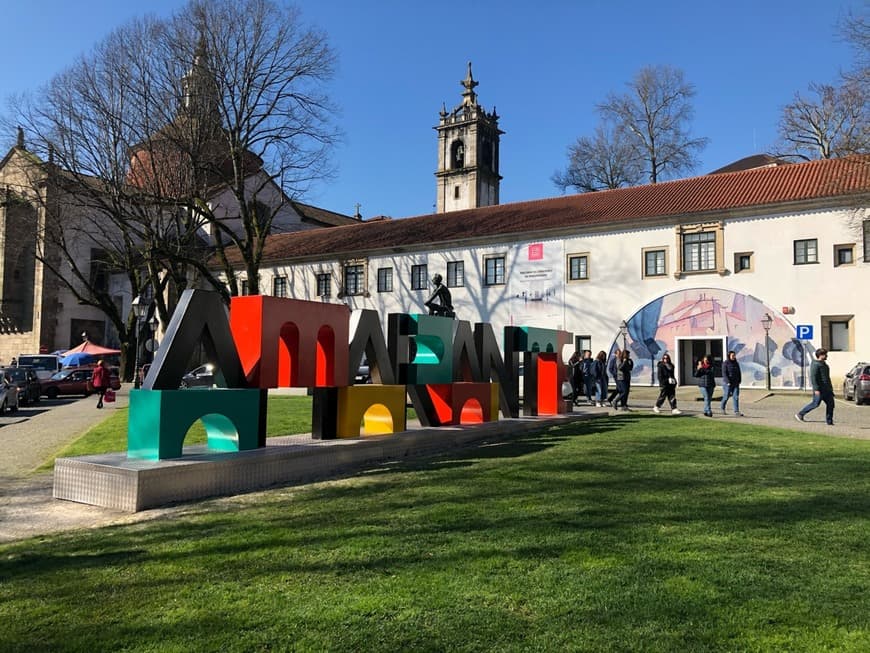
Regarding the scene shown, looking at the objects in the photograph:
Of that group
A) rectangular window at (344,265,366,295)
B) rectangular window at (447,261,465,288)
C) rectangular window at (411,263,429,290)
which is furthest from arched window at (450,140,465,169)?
rectangular window at (447,261,465,288)

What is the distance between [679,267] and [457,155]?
43.9m

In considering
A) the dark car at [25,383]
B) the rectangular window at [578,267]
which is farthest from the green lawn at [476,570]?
the rectangular window at [578,267]

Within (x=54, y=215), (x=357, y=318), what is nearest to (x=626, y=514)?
(x=357, y=318)

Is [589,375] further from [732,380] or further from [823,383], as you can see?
[823,383]

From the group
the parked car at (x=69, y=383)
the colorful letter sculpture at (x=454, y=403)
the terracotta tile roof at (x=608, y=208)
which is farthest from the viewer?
the parked car at (x=69, y=383)

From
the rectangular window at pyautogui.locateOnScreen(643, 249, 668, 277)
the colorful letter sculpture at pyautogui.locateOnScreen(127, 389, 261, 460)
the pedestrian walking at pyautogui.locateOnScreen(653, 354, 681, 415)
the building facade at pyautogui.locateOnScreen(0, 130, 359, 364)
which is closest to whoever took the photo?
the colorful letter sculpture at pyautogui.locateOnScreen(127, 389, 261, 460)

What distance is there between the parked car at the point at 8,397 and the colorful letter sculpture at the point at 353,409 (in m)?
16.6

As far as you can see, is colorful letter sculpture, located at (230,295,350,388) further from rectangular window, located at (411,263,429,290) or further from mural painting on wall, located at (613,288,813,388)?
rectangular window, located at (411,263,429,290)

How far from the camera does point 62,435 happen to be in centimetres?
1595

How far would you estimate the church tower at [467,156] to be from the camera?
70938 mm

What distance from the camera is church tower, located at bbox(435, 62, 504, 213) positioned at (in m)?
70.9

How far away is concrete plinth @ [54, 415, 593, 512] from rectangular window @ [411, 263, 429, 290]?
1208 inches

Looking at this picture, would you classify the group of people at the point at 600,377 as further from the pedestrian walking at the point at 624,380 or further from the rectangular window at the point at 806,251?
the rectangular window at the point at 806,251

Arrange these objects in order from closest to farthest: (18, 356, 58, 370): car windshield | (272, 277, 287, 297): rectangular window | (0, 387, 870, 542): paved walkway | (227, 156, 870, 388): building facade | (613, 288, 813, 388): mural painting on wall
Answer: (0, 387, 870, 542): paved walkway < (227, 156, 870, 388): building facade < (613, 288, 813, 388): mural painting on wall < (18, 356, 58, 370): car windshield < (272, 277, 287, 297): rectangular window
